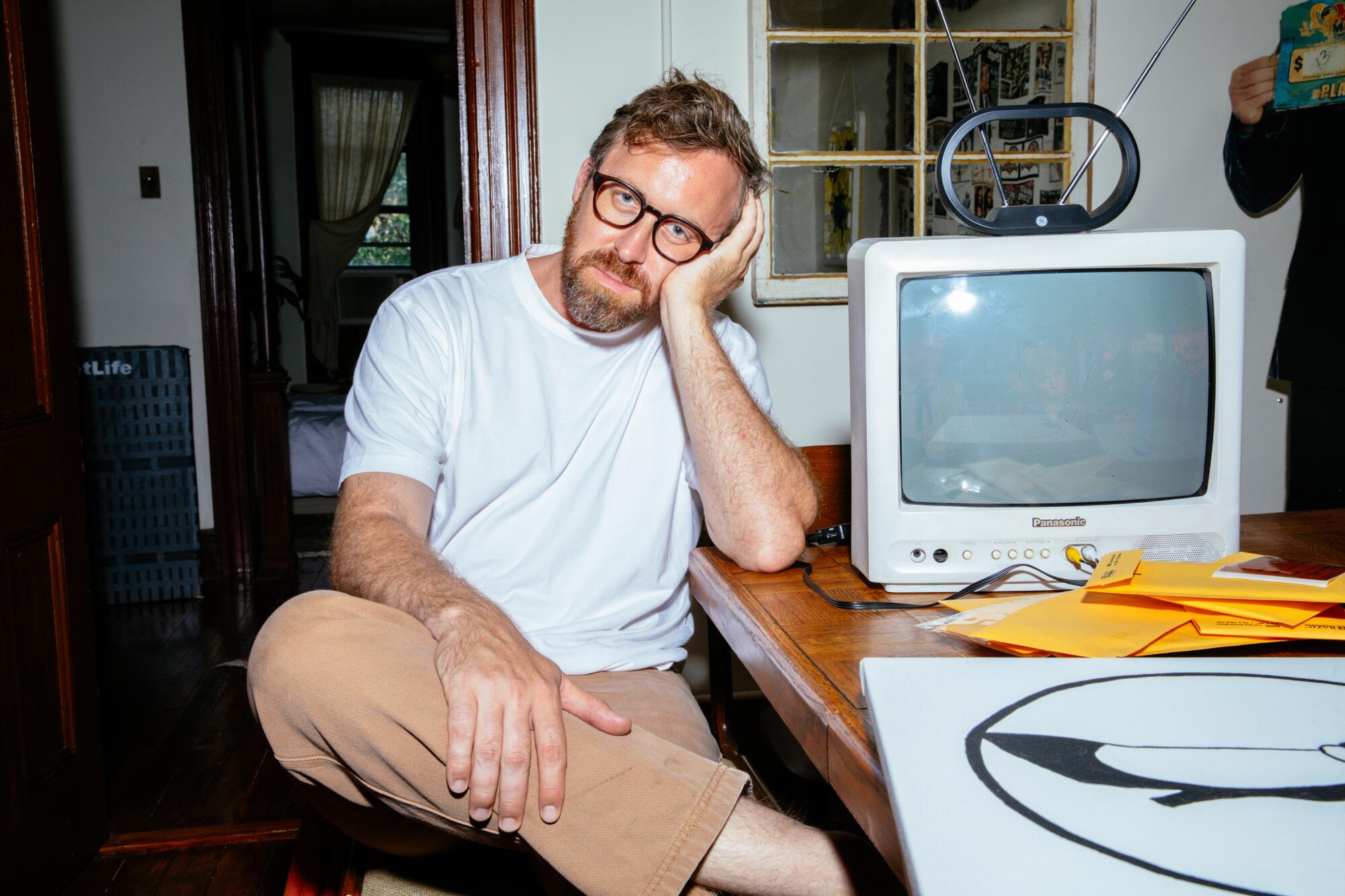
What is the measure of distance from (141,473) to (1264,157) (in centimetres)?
350

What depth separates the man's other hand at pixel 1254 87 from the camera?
1.96 metres

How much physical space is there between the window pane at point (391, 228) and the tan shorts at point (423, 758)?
654 cm

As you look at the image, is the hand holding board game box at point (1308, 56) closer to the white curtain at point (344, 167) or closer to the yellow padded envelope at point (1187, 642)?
the yellow padded envelope at point (1187, 642)

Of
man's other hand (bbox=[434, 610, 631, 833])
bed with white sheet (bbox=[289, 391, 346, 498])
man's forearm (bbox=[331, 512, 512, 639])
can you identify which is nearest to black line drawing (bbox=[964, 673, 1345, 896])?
man's other hand (bbox=[434, 610, 631, 833])

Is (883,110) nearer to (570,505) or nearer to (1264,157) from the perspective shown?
(1264,157)

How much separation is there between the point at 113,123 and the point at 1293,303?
A: 3.70 metres

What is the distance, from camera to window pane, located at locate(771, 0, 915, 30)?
1.85 meters

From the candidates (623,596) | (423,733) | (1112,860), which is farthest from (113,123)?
(1112,860)

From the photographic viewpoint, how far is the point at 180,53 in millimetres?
3676

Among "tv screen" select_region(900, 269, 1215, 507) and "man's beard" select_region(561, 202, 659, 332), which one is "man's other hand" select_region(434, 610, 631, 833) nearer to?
"tv screen" select_region(900, 269, 1215, 507)

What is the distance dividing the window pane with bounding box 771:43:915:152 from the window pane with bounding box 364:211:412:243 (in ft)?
18.6

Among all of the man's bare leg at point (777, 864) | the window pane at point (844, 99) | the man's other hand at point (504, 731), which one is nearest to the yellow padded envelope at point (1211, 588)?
the man's bare leg at point (777, 864)

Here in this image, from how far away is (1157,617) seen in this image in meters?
0.84

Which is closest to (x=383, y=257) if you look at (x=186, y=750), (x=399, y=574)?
(x=186, y=750)
